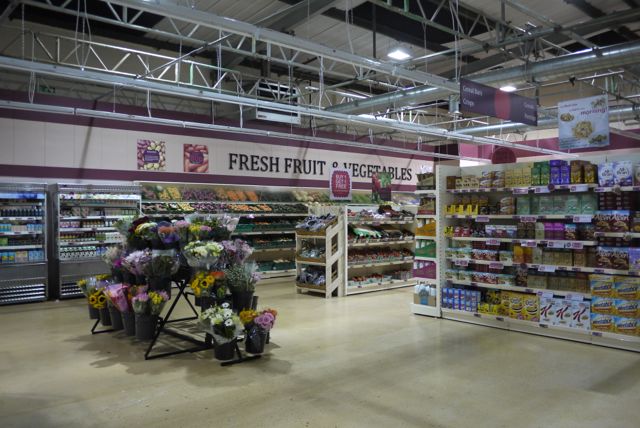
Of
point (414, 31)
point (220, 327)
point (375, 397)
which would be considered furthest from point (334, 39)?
point (375, 397)

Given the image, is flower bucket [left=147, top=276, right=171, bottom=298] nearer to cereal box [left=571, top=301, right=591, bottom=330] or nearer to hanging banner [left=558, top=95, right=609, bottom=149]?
cereal box [left=571, top=301, right=591, bottom=330]

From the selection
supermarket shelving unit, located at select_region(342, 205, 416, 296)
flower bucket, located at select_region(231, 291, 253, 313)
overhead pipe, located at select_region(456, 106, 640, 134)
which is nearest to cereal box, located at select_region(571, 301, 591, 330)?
flower bucket, located at select_region(231, 291, 253, 313)

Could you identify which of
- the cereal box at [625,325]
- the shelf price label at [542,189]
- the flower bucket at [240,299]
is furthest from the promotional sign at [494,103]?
the flower bucket at [240,299]

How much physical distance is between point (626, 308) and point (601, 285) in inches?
13.0

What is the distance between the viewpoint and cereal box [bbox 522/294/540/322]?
621 cm

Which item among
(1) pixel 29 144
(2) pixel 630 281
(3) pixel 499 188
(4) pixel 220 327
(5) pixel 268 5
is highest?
(5) pixel 268 5

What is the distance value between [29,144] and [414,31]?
27.4 ft

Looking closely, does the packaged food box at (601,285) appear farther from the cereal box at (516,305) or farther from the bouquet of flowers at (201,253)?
the bouquet of flowers at (201,253)

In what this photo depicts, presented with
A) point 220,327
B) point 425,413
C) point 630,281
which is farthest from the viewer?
point 630,281

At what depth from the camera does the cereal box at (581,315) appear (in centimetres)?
580

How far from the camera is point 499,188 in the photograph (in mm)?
6641

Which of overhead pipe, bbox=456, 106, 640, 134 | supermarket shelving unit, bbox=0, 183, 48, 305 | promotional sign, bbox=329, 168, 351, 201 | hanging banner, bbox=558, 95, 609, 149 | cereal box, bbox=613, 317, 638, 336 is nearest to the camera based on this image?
cereal box, bbox=613, 317, 638, 336

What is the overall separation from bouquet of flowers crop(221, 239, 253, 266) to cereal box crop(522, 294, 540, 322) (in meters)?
3.45

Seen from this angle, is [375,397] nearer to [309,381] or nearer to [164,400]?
[309,381]
